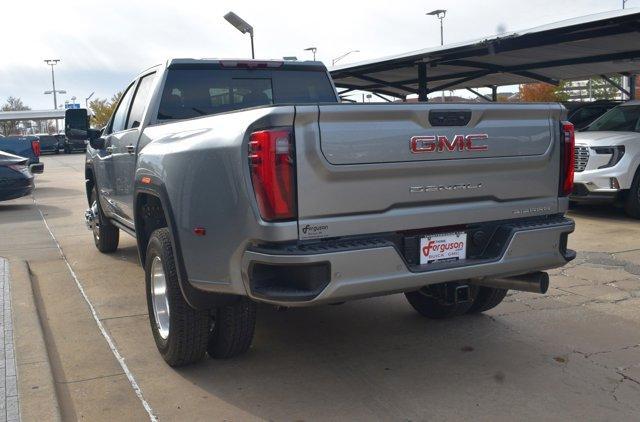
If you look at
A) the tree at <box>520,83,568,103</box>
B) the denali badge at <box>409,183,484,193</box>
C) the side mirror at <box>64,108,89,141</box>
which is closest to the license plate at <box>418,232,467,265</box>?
the denali badge at <box>409,183,484,193</box>

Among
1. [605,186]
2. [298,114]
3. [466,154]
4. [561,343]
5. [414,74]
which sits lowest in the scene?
[561,343]

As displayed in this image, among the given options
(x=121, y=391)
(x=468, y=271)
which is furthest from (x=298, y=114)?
(x=121, y=391)

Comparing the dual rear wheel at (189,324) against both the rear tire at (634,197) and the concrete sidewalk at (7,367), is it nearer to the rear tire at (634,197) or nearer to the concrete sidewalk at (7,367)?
the concrete sidewalk at (7,367)

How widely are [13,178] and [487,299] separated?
11.1m

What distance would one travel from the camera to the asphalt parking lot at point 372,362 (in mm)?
3725

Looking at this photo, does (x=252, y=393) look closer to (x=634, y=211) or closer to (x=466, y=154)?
(x=466, y=154)

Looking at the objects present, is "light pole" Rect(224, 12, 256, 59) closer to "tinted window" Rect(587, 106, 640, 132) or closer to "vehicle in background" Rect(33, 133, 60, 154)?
"tinted window" Rect(587, 106, 640, 132)

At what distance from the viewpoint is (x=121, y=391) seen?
4008mm

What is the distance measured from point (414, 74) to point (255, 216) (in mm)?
14939

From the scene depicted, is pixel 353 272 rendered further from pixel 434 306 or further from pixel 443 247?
pixel 434 306

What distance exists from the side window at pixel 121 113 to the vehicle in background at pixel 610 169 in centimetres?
679

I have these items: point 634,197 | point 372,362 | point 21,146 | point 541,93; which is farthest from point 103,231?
point 541,93

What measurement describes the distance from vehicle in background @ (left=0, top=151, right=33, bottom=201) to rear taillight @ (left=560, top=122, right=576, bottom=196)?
468 inches

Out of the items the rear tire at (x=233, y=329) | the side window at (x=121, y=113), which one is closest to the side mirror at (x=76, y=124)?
the side window at (x=121, y=113)
